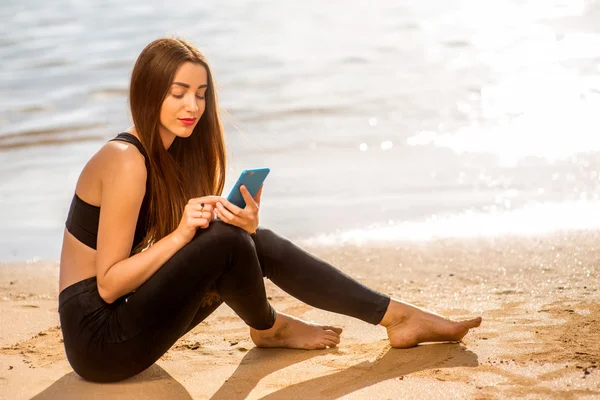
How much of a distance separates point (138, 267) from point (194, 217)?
282 mm

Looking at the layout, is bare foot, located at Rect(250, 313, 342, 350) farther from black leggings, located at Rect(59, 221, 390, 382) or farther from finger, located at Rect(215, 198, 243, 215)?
finger, located at Rect(215, 198, 243, 215)

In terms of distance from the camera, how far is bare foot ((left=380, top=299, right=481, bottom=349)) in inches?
150

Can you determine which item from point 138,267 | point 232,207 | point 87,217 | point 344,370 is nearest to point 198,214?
point 232,207

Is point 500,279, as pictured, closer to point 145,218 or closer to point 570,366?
point 570,366

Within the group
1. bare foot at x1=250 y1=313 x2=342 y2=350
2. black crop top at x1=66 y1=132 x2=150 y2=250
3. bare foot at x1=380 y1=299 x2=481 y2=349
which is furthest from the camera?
bare foot at x1=250 y1=313 x2=342 y2=350

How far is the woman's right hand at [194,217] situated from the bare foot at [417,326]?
97 cm

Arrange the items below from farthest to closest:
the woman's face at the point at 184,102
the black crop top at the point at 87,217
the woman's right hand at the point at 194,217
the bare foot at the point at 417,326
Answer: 1. the bare foot at the point at 417,326
2. the woman's face at the point at 184,102
3. the black crop top at the point at 87,217
4. the woman's right hand at the point at 194,217

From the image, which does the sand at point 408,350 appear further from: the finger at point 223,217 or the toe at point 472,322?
the finger at point 223,217

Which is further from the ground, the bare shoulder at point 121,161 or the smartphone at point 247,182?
the bare shoulder at point 121,161

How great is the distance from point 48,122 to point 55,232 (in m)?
4.71

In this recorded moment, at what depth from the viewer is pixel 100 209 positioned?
3396mm

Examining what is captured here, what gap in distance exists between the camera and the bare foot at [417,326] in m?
3.81

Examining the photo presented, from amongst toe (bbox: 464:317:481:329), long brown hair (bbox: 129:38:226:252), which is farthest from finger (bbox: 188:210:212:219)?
toe (bbox: 464:317:481:329)

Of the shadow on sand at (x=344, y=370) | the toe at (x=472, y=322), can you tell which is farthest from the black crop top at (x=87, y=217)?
the toe at (x=472, y=322)
